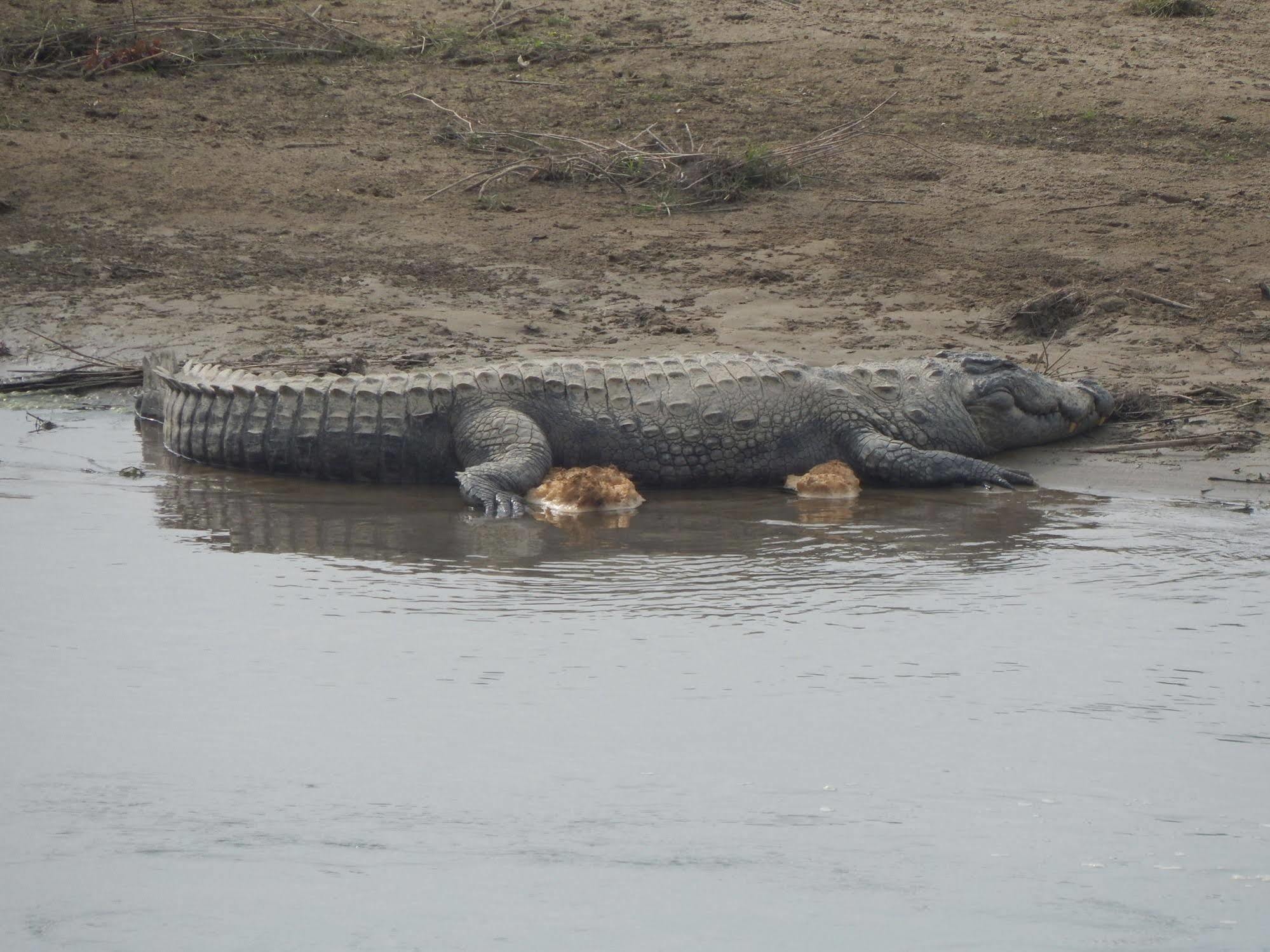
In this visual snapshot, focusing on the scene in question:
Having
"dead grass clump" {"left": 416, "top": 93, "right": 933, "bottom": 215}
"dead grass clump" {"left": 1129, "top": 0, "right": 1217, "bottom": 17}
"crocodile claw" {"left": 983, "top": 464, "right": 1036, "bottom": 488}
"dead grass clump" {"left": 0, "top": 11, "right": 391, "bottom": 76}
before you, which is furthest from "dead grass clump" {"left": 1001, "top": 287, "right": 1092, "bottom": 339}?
"dead grass clump" {"left": 0, "top": 11, "right": 391, "bottom": 76}

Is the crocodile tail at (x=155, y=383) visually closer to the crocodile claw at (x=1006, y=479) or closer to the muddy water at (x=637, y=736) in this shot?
the muddy water at (x=637, y=736)

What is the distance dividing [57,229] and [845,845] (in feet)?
26.8

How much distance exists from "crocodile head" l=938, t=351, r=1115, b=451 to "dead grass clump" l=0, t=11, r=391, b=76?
22.1ft

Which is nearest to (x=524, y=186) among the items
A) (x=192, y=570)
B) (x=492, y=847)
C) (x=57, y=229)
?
(x=57, y=229)

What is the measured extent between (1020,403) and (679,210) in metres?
3.43

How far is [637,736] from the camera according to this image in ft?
13.6

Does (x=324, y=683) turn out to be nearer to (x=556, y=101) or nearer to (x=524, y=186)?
(x=524, y=186)

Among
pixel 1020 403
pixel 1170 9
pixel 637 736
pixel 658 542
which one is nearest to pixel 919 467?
pixel 1020 403

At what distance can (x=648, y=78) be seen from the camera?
12070 millimetres

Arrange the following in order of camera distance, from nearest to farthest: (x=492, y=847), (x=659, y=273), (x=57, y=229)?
(x=492, y=847) < (x=659, y=273) < (x=57, y=229)

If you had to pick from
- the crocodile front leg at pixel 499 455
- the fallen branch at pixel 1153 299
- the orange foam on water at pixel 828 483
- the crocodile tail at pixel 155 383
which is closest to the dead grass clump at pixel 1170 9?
the fallen branch at pixel 1153 299

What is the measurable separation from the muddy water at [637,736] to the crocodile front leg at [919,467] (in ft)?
2.46

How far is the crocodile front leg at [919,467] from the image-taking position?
7.12 m

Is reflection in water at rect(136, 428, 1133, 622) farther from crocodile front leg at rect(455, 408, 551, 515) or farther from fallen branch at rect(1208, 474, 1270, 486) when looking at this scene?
fallen branch at rect(1208, 474, 1270, 486)
